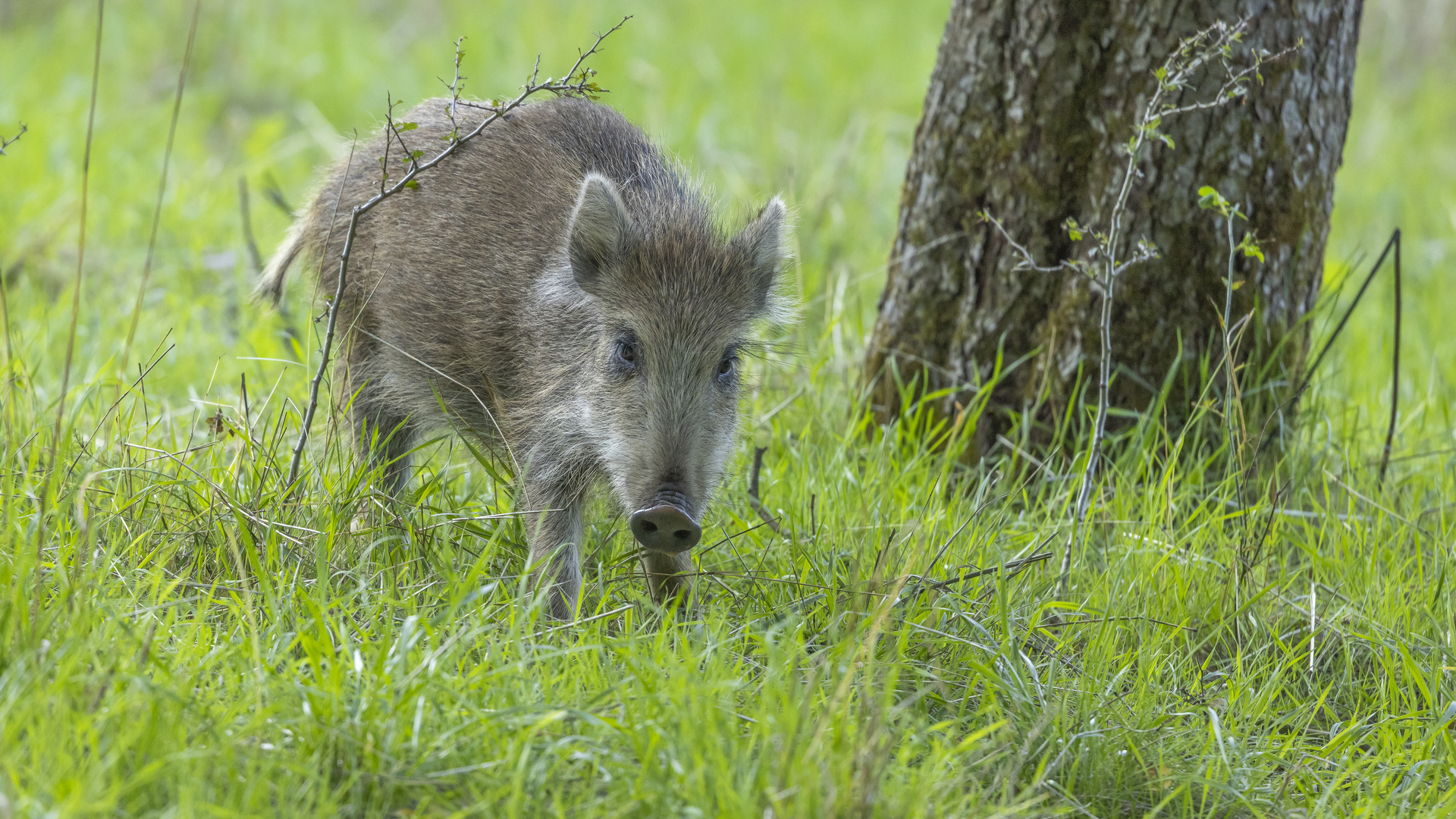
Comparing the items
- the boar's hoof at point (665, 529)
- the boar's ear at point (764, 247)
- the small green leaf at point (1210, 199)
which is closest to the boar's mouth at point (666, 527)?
the boar's hoof at point (665, 529)

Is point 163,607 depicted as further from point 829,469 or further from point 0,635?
point 829,469

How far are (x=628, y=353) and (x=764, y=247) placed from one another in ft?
1.99

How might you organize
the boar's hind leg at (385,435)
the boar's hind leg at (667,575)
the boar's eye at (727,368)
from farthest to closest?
the boar's hind leg at (385,435) < the boar's eye at (727,368) < the boar's hind leg at (667,575)

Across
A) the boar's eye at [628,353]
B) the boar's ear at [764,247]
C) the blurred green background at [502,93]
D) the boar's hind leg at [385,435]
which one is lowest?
the boar's hind leg at [385,435]

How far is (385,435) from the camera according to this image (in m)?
4.40

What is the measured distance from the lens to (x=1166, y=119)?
162 inches

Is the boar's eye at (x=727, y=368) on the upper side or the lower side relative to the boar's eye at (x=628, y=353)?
lower

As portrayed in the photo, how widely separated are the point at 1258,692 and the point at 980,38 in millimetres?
2252

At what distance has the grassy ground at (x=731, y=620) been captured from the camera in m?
2.36

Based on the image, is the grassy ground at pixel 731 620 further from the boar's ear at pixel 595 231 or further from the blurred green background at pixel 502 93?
the boar's ear at pixel 595 231

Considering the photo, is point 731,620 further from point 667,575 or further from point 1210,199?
point 1210,199

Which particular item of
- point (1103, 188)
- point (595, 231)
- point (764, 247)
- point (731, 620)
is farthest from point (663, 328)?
Result: point (1103, 188)

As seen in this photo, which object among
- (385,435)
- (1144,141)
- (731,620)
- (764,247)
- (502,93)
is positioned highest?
(502,93)

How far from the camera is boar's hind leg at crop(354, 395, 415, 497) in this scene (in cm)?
420
